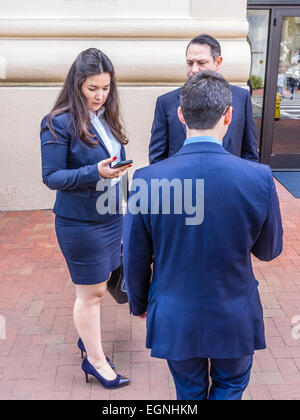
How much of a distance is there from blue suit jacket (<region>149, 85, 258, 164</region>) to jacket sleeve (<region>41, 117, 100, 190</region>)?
0.82 metres

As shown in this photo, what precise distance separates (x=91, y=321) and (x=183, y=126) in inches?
53.6

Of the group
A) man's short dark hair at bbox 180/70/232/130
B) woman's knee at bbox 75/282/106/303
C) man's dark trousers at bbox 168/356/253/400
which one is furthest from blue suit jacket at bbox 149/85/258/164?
man's dark trousers at bbox 168/356/253/400

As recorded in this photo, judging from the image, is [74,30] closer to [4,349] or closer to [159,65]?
[159,65]

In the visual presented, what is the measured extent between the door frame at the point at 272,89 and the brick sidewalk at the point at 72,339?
322 centimetres

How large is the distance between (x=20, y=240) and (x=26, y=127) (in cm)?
150

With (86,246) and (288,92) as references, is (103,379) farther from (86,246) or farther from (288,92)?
(288,92)

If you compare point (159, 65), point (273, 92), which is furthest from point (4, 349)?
point (273, 92)

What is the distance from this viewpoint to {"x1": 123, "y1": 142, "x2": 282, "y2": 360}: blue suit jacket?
5.39 ft

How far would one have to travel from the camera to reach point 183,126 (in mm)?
3088

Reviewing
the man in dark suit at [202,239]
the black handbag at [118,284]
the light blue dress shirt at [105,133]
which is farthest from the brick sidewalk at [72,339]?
the light blue dress shirt at [105,133]

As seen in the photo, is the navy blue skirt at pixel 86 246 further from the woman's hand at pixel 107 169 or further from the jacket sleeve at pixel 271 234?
the jacket sleeve at pixel 271 234

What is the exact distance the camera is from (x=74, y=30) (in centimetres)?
564

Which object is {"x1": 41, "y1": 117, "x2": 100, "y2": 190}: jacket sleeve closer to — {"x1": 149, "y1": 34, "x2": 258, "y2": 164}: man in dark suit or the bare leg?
the bare leg

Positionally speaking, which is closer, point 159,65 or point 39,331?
point 39,331
